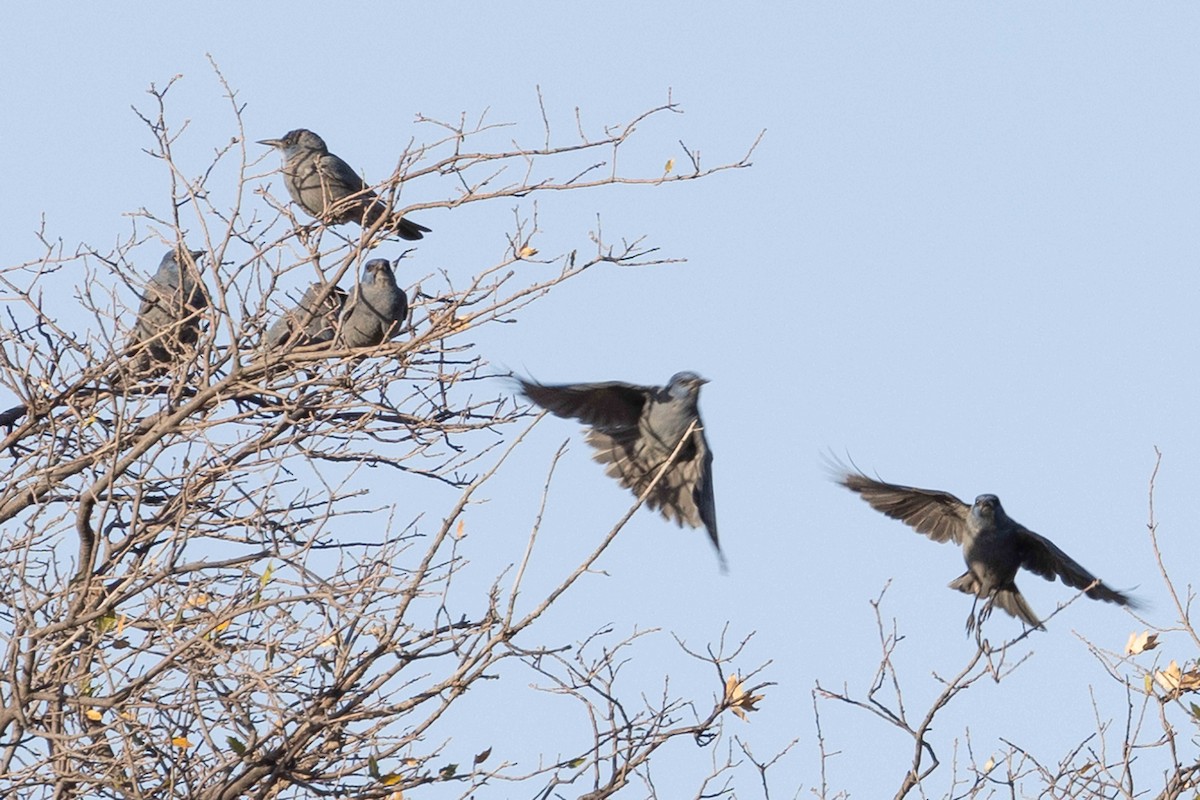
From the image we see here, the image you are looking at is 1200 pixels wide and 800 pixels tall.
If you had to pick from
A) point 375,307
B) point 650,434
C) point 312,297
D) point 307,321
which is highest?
point 375,307

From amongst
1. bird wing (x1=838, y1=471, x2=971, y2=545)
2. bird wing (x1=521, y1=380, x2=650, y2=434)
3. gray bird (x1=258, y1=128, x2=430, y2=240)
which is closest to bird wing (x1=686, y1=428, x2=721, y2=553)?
bird wing (x1=521, y1=380, x2=650, y2=434)

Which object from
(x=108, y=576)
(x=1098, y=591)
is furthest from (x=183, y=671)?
(x=1098, y=591)

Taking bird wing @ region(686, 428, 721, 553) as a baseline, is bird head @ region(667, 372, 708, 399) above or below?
above

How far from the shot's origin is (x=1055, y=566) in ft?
28.4

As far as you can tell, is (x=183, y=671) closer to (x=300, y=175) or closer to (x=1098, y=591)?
(x=300, y=175)

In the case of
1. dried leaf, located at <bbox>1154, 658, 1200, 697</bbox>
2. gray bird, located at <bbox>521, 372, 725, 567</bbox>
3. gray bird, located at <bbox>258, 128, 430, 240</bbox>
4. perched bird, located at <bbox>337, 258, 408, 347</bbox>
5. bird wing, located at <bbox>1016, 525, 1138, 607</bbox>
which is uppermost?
gray bird, located at <bbox>258, 128, 430, 240</bbox>

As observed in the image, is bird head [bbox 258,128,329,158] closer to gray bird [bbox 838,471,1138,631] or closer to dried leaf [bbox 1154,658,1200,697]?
gray bird [bbox 838,471,1138,631]

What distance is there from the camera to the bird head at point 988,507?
8438 mm

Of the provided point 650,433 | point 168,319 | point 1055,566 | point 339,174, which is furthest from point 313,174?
point 1055,566

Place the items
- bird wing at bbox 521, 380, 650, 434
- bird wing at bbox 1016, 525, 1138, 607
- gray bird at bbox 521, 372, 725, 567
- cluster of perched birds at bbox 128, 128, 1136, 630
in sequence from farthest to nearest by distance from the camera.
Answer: bird wing at bbox 1016, 525, 1138, 607 < gray bird at bbox 521, 372, 725, 567 < bird wing at bbox 521, 380, 650, 434 < cluster of perched birds at bbox 128, 128, 1136, 630

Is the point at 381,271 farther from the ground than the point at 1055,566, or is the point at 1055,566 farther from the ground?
the point at 381,271

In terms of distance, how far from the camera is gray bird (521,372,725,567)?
7434 millimetres

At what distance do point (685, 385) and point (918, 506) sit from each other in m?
1.93

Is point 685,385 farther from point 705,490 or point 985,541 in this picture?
point 985,541
